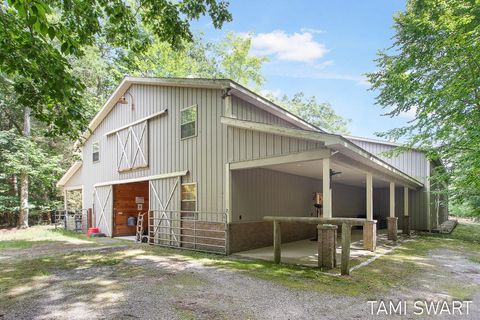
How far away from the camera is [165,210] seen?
34.9 feet

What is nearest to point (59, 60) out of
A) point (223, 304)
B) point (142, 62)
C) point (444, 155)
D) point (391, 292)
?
point (223, 304)

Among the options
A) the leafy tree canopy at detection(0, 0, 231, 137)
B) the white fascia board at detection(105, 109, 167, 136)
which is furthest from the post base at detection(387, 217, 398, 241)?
the white fascia board at detection(105, 109, 167, 136)

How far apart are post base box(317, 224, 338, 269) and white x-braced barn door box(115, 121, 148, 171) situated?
7.76 metres

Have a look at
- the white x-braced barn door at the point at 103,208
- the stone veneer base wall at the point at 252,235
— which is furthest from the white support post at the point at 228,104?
the white x-braced barn door at the point at 103,208

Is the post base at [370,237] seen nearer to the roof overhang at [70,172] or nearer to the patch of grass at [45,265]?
the patch of grass at [45,265]

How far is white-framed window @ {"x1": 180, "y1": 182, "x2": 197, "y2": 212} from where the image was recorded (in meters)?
9.66

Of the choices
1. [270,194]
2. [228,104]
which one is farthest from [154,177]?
[270,194]

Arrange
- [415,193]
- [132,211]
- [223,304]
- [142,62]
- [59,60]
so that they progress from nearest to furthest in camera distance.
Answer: [223,304] < [59,60] < [132,211] < [415,193] < [142,62]

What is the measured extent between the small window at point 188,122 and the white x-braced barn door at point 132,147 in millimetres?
2334

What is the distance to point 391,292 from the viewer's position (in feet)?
16.4

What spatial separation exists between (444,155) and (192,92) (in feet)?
30.5

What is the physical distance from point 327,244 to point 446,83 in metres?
6.45

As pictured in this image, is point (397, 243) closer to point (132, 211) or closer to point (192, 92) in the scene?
point (192, 92)

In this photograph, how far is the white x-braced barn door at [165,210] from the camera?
1015 centimetres
